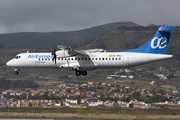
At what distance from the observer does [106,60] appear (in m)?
50.9

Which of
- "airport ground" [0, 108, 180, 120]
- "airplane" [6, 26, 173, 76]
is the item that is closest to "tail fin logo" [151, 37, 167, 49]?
"airplane" [6, 26, 173, 76]

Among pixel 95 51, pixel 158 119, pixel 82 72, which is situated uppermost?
pixel 95 51

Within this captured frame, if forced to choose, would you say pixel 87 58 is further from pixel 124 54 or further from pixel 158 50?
pixel 158 50

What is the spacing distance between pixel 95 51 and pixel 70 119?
14.5m

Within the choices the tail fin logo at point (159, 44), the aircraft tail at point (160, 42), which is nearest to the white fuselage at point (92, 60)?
the aircraft tail at point (160, 42)

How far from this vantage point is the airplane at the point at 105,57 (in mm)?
50312

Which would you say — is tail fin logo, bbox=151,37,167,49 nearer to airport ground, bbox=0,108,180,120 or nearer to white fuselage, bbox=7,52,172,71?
white fuselage, bbox=7,52,172,71

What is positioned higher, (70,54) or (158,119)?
(70,54)

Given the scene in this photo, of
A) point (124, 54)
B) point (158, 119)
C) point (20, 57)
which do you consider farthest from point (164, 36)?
point (20, 57)

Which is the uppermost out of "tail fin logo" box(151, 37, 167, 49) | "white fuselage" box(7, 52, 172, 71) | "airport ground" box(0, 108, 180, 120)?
"tail fin logo" box(151, 37, 167, 49)

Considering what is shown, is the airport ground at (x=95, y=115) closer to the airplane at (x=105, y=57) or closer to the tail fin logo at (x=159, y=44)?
the airplane at (x=105, y=57)

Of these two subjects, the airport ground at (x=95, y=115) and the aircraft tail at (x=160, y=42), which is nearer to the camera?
the airport ground at (x=95, y=115)

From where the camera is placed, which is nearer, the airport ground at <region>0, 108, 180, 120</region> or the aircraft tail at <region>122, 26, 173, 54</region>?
the airport ground at <region>0, 108, 180, 120</region>

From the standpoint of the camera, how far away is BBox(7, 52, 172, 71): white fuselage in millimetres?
50281
